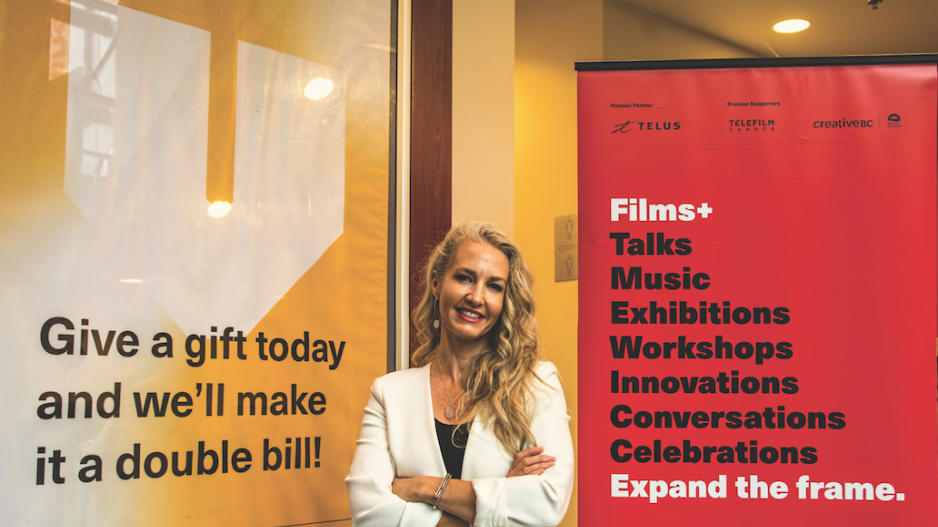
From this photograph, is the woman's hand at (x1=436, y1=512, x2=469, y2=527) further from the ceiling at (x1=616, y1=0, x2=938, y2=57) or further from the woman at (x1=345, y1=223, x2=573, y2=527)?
the ceiling at (x1=616, y1=0, x2=938, y2=57)

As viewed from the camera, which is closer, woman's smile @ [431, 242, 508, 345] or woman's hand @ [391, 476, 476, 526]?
woman's hand @ [391, 476, 476, 526]

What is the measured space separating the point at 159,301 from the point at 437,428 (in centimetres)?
97

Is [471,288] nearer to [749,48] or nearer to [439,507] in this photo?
[439,507]

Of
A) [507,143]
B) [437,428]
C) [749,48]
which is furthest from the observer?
[749,48]

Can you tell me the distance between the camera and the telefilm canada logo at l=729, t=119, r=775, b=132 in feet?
8.70

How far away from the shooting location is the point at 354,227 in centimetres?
282

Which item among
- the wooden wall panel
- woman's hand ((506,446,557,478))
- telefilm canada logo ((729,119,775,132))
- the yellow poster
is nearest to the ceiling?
the wooden wall panel

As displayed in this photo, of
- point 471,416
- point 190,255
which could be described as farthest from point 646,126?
point 190,255

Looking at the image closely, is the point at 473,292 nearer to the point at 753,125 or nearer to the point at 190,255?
the point at 190,255

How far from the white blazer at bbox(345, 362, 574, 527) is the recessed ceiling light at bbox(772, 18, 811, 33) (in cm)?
329

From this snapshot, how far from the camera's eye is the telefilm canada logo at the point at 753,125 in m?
2.65

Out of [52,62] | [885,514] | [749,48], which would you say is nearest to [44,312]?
[52,62]

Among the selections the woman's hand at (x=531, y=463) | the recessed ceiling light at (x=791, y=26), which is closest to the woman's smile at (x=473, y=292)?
the woman's hand at (x=531, y=463)

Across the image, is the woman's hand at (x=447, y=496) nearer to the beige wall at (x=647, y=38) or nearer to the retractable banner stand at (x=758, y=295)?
the retractable banner stand at (x=758, y=295)
